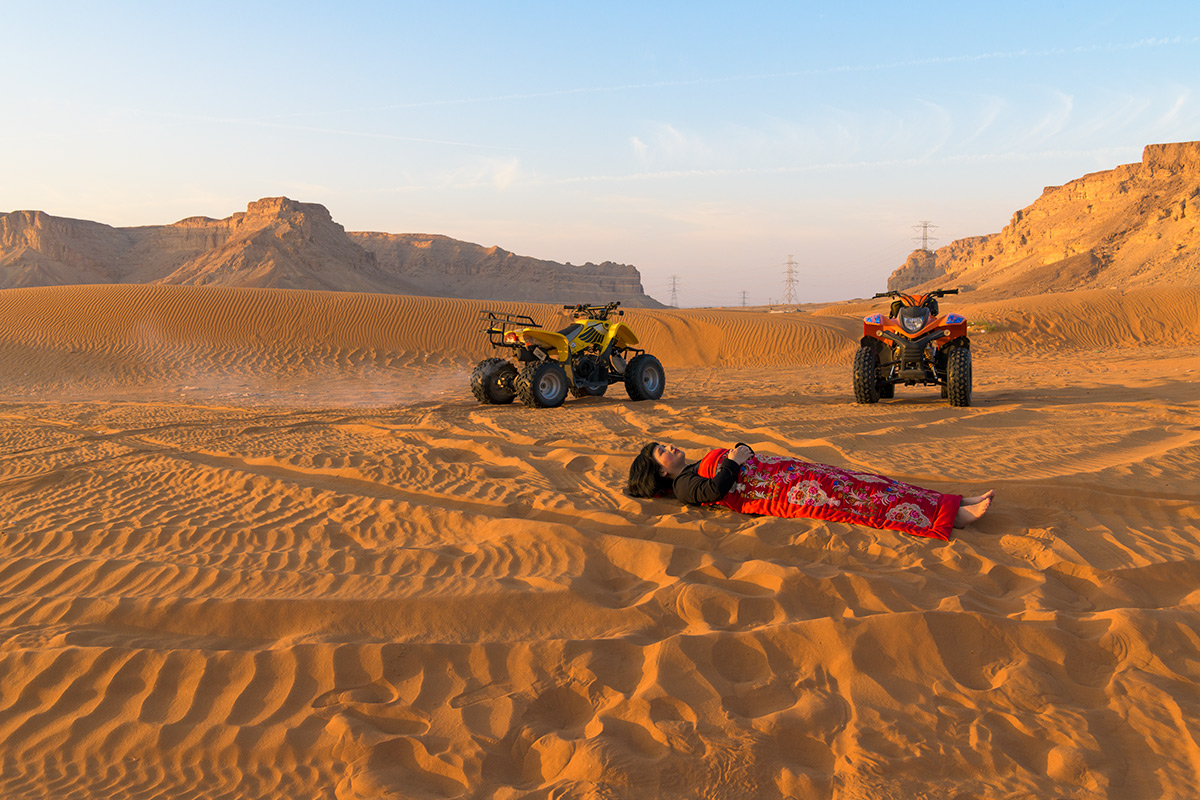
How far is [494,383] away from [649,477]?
6128 mm

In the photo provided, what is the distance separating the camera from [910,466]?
572cm

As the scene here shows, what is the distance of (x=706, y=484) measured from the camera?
14.1ft

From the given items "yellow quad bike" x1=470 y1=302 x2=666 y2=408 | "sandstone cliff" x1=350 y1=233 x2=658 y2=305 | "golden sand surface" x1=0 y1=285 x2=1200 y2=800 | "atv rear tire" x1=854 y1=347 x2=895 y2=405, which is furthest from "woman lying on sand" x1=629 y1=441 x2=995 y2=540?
"sandstone cliff" x1=350 y1=233 x2=658 y2=305

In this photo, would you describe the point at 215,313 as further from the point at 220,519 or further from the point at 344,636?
the point at 344,636

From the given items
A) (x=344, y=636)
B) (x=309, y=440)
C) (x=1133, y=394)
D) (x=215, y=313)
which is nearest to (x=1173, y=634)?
(x=344, y=636)

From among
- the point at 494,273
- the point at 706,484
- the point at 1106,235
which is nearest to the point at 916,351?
the point at 706,484

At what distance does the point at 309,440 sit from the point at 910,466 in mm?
5546

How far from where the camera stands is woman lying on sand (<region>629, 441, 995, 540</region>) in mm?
3996

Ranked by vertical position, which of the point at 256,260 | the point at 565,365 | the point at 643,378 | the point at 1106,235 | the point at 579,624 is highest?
the point at 256,260

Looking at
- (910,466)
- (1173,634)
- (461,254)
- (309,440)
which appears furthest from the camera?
(461,254)

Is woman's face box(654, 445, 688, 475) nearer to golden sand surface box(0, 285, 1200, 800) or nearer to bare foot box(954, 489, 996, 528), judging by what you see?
golden sand surface box(0, 285, 1200, 800)

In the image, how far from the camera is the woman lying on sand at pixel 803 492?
157 inches

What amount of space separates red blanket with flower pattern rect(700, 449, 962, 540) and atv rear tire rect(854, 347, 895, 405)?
18.6 feet

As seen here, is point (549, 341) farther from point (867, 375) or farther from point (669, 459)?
point (669, 459)
